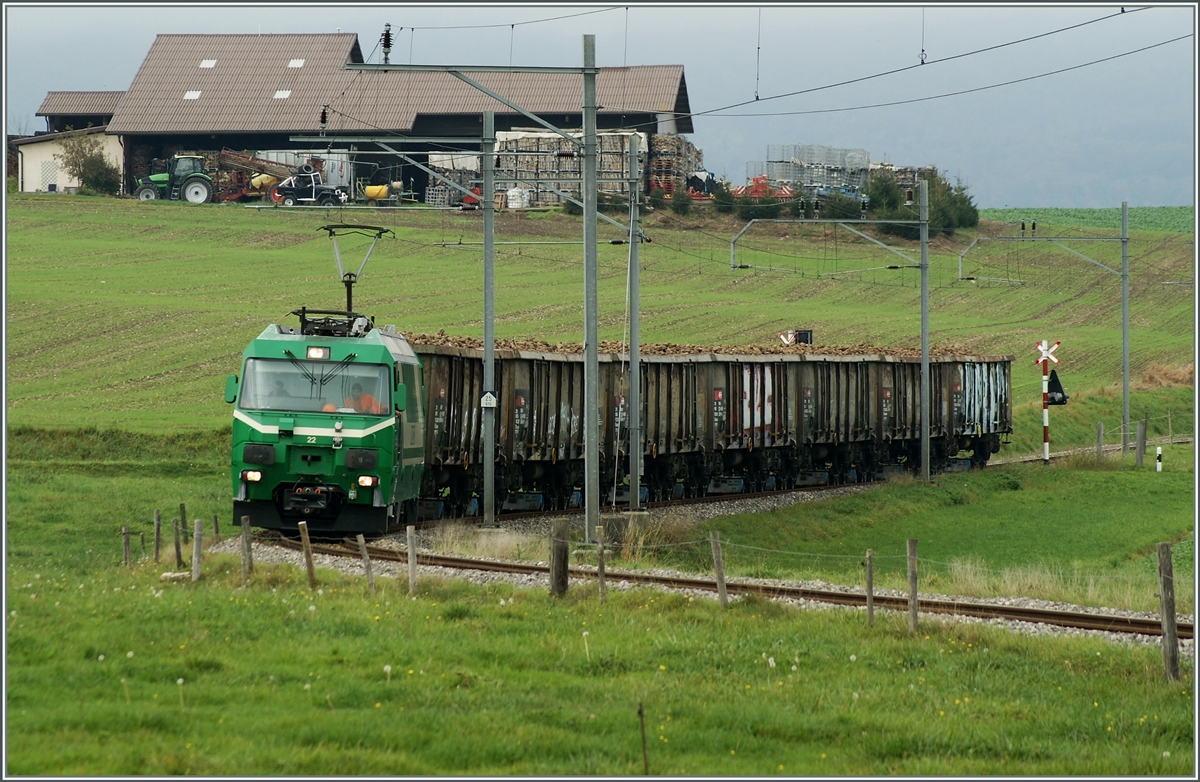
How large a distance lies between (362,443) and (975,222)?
260 feet

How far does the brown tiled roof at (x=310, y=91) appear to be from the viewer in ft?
266

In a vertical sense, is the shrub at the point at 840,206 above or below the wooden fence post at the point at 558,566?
above

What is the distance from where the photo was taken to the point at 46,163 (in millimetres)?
81000

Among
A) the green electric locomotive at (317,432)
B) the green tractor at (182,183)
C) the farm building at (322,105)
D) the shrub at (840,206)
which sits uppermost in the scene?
the farm building at (322,105)

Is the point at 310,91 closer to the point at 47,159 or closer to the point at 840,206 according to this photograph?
the point at 47,159

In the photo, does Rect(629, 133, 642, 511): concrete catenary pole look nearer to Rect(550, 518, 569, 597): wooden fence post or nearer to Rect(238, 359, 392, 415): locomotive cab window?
Rect(238, 359, 392, 415): locomotive cab window

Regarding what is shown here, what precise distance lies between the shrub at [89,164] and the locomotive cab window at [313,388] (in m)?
66.0

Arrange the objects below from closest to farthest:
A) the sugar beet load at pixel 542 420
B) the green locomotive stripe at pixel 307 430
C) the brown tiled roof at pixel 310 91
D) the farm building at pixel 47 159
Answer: the green locomotive stripe at pixel 307 430 < the sugar beet load at pixel 542 420 < the farm building at pixel 47 159 < the brown tiled roof at pixel 310 91

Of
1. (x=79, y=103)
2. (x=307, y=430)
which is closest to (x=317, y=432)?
(x=307, y=430)

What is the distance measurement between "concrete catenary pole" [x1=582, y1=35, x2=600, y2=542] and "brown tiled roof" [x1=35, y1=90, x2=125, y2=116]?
2865 inches

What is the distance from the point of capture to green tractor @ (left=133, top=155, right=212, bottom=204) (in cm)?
8050

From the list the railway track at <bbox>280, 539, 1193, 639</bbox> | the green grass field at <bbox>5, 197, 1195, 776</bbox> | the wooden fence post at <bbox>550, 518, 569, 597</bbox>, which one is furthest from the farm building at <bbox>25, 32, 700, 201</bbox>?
the wooden fence post at <bbox>550, 518, 569, 597</bbox>

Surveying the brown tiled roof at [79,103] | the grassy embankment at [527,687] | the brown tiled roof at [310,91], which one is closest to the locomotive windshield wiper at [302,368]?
the grassy embankment at [527,687]

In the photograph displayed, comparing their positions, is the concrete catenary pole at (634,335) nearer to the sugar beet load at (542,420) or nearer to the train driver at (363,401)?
the sugar beet load at (542,420)
